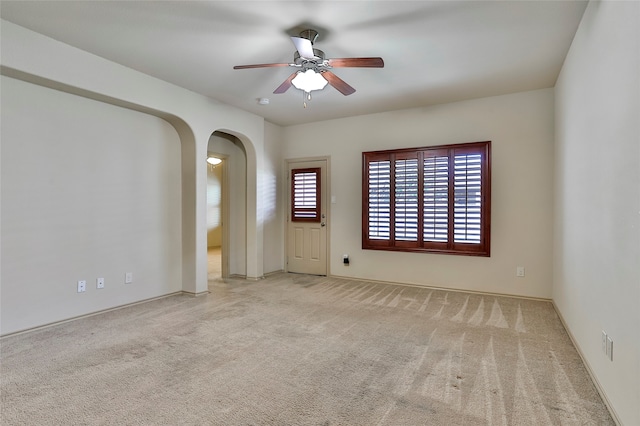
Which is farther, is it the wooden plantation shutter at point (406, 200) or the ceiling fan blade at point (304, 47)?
the wooden plantation shutter at point (406, 200)

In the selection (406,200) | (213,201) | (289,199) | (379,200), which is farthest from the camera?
(213,201)

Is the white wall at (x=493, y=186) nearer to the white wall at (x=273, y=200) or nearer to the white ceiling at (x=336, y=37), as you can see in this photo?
the white ceiling at (x=336, y=37)

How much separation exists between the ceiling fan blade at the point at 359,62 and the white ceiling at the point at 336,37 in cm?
29

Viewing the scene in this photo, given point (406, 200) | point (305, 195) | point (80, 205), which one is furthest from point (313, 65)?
point (305, 195)

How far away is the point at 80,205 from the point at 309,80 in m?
2.78

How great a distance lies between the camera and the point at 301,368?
2531mm

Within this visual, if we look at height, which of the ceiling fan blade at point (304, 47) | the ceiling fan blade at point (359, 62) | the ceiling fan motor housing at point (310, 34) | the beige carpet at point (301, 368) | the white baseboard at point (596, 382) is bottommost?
the beige carpet at point (301, 368)

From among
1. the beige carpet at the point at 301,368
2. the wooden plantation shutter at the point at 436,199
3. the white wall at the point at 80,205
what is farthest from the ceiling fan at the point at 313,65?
the beige carpet at the point at 301,368

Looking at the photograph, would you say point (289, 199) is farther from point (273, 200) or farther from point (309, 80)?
point (309, 80)

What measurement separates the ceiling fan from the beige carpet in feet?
7.91

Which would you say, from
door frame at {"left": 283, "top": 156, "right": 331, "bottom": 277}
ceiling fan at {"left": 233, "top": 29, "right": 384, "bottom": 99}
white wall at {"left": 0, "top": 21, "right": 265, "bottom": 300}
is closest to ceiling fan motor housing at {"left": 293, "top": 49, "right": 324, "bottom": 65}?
ceiling fan at {"left": 233, "top": 29, "right": 384, "bottom": 99}

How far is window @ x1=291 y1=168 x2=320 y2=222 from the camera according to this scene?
5.96 meters

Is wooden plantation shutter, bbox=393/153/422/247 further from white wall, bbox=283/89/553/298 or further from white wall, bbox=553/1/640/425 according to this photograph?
white wall, bbox=553/1/640/425

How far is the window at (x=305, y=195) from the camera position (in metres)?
5.96
